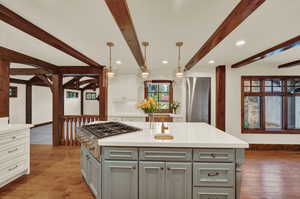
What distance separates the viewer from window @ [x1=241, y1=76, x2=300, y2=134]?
4.23 m

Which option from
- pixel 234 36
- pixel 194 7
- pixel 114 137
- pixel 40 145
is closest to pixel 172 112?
pixel 234 36

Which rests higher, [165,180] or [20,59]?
[20,59]

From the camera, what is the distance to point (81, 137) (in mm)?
2250

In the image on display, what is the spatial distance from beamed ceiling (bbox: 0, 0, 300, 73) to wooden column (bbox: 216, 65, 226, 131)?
1.25 m

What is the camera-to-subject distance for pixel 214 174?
1630 mm

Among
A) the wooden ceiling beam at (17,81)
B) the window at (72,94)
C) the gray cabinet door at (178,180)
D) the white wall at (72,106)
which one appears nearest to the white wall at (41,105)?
the wooden ceiling beam at (17,81)

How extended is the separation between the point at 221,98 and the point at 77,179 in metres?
4.05

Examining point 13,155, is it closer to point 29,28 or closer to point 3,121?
point 3,121

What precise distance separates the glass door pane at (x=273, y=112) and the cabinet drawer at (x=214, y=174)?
12.4 ft

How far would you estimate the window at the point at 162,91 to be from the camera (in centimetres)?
490

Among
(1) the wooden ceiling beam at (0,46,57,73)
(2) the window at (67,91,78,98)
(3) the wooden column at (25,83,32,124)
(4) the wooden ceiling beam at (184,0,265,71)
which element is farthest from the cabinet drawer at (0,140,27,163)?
(2) the window at (67,91,78,98)

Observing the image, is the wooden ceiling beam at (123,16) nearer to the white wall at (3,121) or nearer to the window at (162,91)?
the window at (162,91)

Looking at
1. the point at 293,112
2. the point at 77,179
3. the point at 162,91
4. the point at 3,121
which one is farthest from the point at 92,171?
the point at 293,112

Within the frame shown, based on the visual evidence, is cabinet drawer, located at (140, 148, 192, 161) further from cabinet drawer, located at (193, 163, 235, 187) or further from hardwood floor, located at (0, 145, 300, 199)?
hardwood floor, located at (0, 145, 300, 199)
